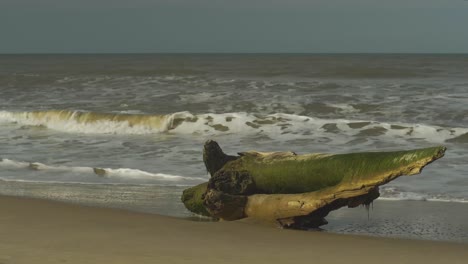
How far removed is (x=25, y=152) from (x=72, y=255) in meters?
7.61

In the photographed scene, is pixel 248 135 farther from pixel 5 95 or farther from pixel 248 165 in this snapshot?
pixel 5 95

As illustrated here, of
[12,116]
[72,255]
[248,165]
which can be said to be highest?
[12,116]

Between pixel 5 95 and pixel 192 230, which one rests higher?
pixel 5 95

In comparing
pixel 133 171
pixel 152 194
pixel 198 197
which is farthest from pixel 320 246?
pixel 133 171

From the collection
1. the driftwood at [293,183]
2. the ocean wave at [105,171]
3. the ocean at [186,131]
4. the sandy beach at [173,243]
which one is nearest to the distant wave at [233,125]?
the ocean at [186,131]

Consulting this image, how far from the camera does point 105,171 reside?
30.8ft

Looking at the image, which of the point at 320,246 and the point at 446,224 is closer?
the point at 320,246

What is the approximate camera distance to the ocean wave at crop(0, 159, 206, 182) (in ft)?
29.2

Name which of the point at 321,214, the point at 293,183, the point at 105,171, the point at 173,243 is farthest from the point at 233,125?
the point at 173,243

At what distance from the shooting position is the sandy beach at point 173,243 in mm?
4402

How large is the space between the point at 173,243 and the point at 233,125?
33.9ft

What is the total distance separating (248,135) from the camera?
13922 mm

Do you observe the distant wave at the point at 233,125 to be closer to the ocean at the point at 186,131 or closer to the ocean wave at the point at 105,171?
the ocean at the point at 186,131

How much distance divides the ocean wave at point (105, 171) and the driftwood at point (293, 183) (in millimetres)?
2534
